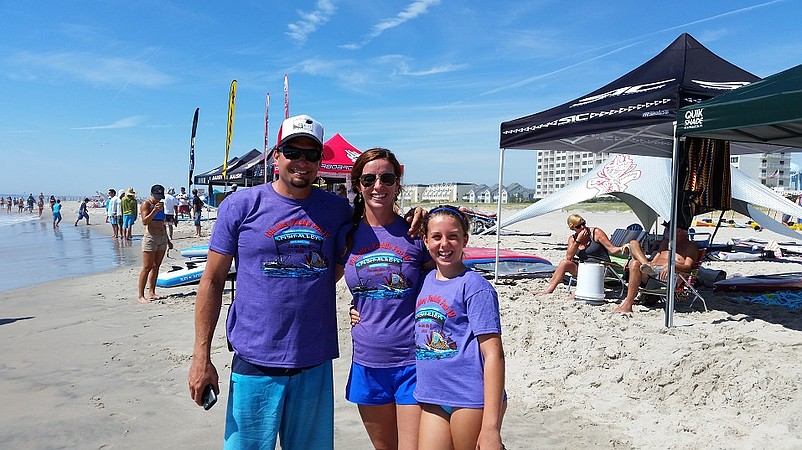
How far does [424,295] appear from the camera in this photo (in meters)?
2.21

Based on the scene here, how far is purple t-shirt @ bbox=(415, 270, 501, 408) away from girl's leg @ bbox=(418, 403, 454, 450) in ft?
0.17

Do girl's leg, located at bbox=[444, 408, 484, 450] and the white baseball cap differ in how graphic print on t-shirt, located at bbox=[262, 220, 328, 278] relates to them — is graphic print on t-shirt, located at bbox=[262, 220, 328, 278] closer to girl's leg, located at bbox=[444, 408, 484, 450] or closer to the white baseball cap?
the white baseball cap

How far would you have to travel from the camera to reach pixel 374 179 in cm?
235

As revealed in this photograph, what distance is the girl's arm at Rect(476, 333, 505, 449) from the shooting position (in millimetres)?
1944

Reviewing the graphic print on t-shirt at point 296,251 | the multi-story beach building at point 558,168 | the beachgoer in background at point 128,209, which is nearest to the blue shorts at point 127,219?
the beachgoer in background at point 128,209

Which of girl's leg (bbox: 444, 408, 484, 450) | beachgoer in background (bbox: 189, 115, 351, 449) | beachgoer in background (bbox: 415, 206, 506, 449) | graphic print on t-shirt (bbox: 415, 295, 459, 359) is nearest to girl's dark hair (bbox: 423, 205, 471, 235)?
beachgoer in background (bbox: 415, 206, 506, 449)

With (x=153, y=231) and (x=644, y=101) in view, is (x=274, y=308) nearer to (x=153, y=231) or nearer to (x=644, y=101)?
(x=644, y=101)

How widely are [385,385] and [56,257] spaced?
16974 millimetres

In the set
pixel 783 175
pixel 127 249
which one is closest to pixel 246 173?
pixel 127 249

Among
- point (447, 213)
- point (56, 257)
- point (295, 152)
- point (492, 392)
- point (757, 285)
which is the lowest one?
point (56, 257)

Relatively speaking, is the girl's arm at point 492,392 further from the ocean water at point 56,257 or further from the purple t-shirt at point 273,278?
the ocean water at point 56,257

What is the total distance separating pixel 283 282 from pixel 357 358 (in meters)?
0.46

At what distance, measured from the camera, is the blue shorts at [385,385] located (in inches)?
88.7

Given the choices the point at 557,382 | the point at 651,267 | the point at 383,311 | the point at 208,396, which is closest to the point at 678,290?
the point at 651,267
